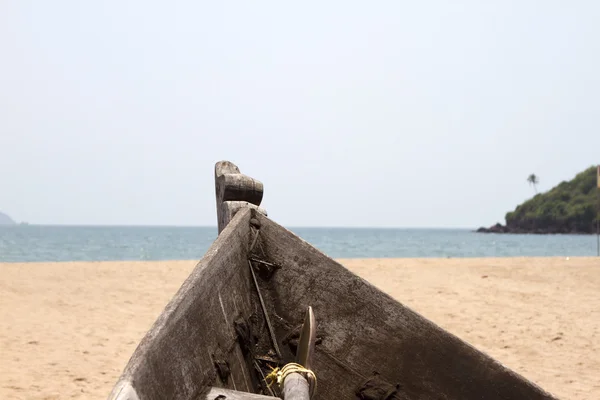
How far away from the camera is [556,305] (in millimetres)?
10672

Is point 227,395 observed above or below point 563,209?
below

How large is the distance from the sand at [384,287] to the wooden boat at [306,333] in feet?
10.7

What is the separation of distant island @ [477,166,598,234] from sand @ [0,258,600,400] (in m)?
63.4

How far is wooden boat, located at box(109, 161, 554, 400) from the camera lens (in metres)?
2.51

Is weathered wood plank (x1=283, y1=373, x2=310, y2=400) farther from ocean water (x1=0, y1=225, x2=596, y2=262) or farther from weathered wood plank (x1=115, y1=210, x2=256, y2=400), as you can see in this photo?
ocean water (x1=0, y1=225, x2=596, y2=262)

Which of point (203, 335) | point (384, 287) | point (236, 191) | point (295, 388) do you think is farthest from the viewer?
point (384, 287)

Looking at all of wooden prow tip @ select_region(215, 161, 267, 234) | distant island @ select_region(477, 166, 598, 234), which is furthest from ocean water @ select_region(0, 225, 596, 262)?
wooden prow tip @ select_region(215, 161, 267, 234)

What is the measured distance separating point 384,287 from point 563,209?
7736cm

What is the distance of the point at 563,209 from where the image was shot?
83125 mm

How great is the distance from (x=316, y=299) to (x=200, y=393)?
0.82 metres

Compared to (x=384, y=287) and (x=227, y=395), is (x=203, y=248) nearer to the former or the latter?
(x=384, y=287)

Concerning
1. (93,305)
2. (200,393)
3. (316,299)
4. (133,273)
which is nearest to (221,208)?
(316,299)

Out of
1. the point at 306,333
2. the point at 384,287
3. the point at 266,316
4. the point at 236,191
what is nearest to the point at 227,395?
the point at 306,333

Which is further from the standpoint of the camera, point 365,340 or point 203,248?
point 203,248
